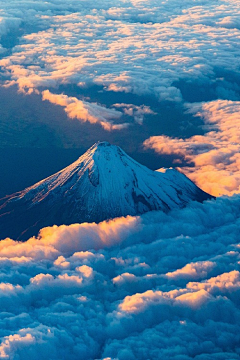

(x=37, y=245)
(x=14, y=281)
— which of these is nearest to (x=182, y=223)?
(x=37, y=245)

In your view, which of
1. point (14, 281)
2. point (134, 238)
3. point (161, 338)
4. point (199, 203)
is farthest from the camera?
point (199, 203)

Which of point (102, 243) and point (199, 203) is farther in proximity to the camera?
point (199, 203)

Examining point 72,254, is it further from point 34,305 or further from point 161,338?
point 161,338

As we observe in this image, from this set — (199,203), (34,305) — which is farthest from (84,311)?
(199,203)

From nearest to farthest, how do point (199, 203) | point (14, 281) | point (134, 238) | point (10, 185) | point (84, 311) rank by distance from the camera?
point (84, 311), point (14, 281), point (134, 238), point (199, 203), point (10, 185)

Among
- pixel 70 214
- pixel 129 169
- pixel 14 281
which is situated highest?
pixel 129 169

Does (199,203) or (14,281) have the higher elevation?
(199,203)
